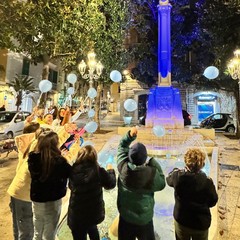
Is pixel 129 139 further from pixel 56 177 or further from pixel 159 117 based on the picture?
pixel 159 117

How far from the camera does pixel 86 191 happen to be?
2145mm

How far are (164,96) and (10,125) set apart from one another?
26.9ft

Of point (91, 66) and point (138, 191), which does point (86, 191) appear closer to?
point (138, 191)

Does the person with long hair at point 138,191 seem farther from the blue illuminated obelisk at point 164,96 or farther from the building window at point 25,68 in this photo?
the building window at point 25,68

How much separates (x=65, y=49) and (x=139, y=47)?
28.6 feet

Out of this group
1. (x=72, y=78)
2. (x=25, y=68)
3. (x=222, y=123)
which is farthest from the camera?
(x=25, y=68)

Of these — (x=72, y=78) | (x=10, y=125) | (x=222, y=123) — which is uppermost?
(x=72, y=78)

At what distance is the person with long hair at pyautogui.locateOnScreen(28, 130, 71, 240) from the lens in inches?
86.1

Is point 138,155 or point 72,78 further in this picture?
point 72,78

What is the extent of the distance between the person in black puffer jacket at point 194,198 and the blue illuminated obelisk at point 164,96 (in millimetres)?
9018

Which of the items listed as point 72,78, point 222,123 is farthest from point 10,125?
point 222,123

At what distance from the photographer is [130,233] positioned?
2.14 meters

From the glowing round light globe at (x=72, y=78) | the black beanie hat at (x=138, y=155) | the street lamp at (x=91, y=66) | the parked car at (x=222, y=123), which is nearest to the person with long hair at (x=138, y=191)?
the black beanie hat at (x=138, y=155)

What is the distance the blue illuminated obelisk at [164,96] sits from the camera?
36.4 ft
